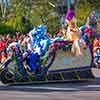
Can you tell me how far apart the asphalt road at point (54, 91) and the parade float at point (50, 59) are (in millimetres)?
296

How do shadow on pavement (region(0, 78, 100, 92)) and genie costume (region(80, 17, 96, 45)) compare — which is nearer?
shadow on pavement (region(0, 78, 100, 92))

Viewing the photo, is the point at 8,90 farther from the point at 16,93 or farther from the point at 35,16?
the point at 35,16

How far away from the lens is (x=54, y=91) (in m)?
13.6

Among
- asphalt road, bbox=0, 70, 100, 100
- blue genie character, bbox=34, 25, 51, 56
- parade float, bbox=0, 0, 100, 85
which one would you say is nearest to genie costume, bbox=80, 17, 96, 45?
parade float, bbox=0, 0, 100, 85

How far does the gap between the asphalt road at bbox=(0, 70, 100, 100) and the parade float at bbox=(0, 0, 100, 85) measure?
0.30 m

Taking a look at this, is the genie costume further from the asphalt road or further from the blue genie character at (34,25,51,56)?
the asphalt road

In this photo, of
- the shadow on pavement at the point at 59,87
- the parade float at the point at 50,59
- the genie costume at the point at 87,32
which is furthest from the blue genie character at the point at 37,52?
the genie costume at the point at 87,32

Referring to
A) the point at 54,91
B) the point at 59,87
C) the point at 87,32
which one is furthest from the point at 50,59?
the point at 54,91

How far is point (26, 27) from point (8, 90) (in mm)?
28245

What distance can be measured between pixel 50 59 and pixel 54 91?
5.60ft

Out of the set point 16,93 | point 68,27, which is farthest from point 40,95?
point 68,27

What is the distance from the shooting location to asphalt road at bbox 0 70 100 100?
1243 cm

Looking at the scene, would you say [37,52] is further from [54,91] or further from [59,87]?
[54,91]

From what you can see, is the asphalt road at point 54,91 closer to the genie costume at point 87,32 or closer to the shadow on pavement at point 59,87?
the shadow on pavement at point 59,87
